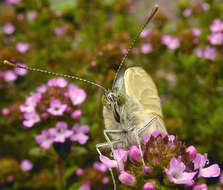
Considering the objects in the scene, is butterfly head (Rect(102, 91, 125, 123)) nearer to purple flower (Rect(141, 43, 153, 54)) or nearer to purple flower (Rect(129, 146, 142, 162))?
purple flower (Rect(129, 146, 142, 162))

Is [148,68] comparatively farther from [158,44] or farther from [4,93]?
[4,93]

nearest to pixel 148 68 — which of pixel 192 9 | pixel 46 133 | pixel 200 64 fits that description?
pixel 200 64

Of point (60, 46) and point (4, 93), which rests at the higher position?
point (60, 46)

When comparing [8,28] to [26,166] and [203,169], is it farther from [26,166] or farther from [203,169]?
[203,169]

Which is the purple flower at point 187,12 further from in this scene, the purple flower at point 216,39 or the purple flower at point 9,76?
the purple flower at point 9,76

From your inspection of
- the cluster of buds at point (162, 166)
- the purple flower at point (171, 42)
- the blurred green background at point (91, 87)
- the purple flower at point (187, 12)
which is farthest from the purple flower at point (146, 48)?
the cluster of buds at point (162, 166)

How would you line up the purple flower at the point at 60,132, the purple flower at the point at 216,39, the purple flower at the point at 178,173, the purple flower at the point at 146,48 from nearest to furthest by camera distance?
the purple flower at the point at 178,173, the purple flower at the point at 60,132, the purple flower at the point at 216,39, the purple flower at the point at 146,48

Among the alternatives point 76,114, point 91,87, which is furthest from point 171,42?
point 76,114

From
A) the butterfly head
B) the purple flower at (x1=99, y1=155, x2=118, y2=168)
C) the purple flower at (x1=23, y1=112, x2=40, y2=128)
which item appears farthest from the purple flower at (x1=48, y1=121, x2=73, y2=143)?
the purple flower at (x1=99, y1=155, x2=118, y2=168)
